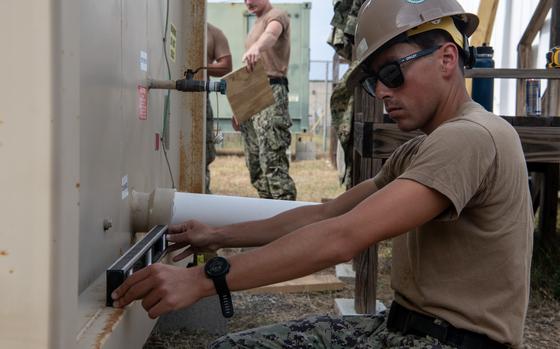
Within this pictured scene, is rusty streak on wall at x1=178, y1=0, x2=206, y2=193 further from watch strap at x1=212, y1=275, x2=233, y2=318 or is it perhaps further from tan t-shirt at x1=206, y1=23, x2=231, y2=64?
tan t-shirt at x1=206, y1=23, x2=231, y2=64

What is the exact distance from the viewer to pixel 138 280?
1.65 m

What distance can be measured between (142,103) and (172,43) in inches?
30.9

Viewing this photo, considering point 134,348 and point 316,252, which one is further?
point 134,348

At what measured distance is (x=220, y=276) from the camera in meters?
1.60

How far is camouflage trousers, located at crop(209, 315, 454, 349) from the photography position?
6.38 ft

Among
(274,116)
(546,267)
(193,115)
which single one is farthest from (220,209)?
(274,116)

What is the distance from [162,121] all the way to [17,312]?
1855 mm

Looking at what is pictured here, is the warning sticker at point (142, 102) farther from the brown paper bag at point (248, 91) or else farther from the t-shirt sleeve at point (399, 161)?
the brown paper bag at point (248, 91)

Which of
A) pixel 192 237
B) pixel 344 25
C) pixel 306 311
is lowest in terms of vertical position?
pixel 306 311

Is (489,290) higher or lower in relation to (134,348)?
higher

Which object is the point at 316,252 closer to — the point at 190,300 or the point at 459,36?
the point at 190,300

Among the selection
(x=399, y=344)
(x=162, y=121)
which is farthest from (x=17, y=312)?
(x=162, y=121)

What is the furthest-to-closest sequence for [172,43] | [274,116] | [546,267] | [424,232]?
[274,116] < [546,267] < [172,43] < [424,232]

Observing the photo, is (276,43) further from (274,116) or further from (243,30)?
(243,30)
